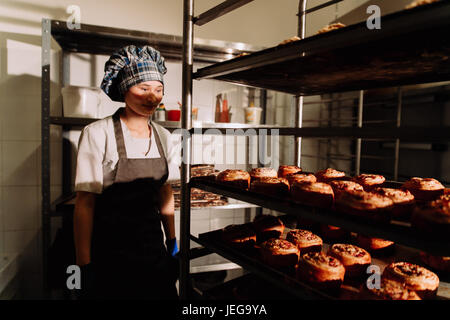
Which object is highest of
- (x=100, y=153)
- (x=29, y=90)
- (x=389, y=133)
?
(x=29, y=90)

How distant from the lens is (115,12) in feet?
7.69

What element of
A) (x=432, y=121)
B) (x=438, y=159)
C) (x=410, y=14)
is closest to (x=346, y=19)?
(x=432, y=121)

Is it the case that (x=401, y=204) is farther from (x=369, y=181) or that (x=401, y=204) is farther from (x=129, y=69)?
(x=129, y=69)

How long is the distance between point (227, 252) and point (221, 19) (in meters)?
2.45

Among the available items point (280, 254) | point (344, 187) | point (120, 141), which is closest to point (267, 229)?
point (280, 254)

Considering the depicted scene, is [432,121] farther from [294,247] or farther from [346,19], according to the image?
[294,247]

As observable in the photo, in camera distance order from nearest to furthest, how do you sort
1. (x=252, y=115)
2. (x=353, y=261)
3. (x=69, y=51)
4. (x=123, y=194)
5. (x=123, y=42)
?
1. (x=353, y=261)
2. (x=123, y=194)
3. (x=123, y=42)
4. (x=69, y=51)
5. (x=252, y=115)

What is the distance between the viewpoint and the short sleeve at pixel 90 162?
1.50 metres

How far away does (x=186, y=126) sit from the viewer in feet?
3.61

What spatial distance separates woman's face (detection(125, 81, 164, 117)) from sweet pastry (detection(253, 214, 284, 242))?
37.6 inches

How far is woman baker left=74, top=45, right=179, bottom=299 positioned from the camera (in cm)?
154

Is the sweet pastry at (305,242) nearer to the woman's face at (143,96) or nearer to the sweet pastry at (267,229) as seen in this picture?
the sweet pastry at (267,229)

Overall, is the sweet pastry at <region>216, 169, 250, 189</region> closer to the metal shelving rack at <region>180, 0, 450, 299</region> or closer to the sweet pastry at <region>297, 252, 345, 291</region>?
the metal shelving rack at <region>180, 0, 450, 299</region>

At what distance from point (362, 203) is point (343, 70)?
50cm
